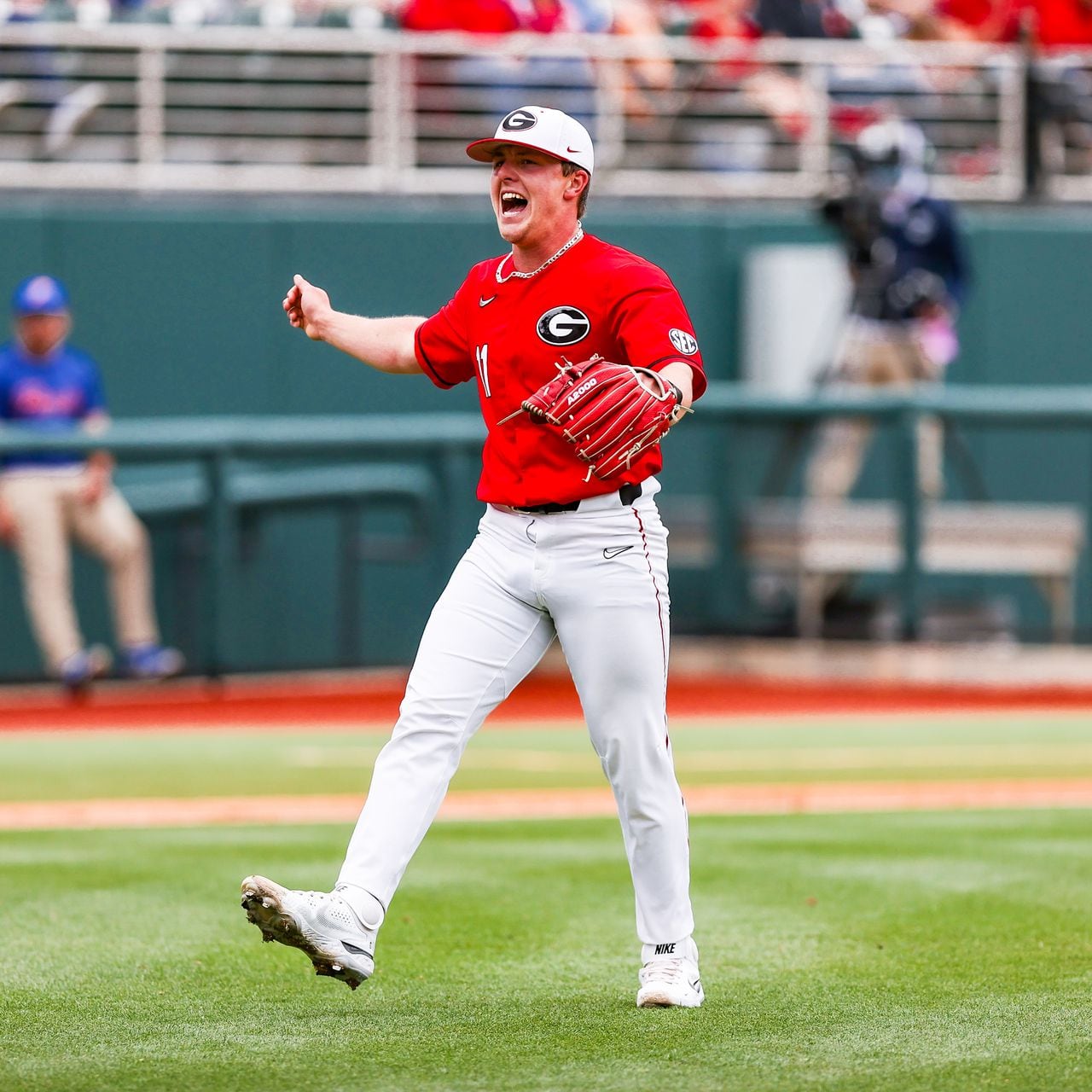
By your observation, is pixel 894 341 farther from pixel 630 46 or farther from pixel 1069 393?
pixel 630 46

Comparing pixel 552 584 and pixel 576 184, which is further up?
pixel 576 184

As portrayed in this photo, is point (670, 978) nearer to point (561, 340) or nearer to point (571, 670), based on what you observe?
point (571, 670)

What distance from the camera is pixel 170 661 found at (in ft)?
40.3

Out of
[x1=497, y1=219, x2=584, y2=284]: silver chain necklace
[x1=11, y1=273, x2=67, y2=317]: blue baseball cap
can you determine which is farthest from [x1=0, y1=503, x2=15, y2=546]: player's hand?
[x1=497, y1=219, x2=584, y2=284]: silver chain necklace

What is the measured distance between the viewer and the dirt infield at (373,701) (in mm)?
11484

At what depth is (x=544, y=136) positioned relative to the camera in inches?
Result: 173

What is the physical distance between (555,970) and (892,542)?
324 inches

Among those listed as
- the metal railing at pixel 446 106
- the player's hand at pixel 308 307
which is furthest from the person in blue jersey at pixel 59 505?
the player's hand at pixel 308 307

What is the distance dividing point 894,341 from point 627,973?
357 inches

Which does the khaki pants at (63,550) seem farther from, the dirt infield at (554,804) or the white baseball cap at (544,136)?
the white baseball cap at (544,136)

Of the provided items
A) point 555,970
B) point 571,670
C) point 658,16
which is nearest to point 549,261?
point 571,670

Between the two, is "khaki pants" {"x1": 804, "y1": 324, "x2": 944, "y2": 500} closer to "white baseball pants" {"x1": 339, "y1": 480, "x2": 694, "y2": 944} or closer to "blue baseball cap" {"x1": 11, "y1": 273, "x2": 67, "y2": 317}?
"blue baseball cap" {"x1": 11, "y1": 273, "x2": 67, "y2": 317}

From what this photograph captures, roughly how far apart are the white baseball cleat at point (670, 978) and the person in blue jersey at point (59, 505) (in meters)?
7.85

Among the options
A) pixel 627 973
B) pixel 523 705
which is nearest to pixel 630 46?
pixel 523 705
